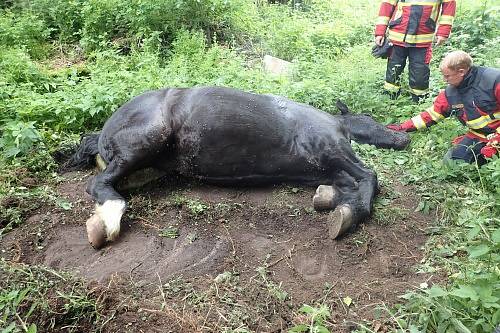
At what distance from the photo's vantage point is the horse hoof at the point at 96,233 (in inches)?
146

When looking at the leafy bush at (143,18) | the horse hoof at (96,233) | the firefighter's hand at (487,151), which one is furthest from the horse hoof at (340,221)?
the leafy bush at (143,18)

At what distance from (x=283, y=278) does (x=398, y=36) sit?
4.32m

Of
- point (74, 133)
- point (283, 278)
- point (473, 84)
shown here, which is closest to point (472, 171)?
point (473, 84)

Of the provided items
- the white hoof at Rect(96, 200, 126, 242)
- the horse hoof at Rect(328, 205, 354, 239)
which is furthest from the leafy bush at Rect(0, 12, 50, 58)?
the horse hoof at Rect(328, 205, 354, 239)

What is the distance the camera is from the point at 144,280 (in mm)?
3357

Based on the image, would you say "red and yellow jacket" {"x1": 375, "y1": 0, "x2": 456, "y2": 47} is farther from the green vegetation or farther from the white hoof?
the white hoof

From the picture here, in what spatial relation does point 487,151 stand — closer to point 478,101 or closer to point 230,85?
point 478,101

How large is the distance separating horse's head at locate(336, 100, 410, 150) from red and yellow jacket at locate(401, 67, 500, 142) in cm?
56

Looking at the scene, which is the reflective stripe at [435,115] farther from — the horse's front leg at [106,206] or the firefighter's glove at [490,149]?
the horse's front leg at [106,206]

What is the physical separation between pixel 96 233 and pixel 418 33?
479 centimetres

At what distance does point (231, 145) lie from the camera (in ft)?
14.1

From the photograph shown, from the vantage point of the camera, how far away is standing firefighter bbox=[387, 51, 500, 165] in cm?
459

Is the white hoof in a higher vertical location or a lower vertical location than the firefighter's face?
lower

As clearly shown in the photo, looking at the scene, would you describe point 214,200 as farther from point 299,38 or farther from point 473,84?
point 299,38
